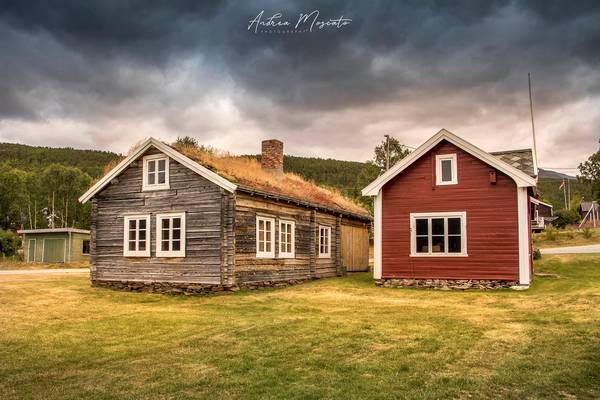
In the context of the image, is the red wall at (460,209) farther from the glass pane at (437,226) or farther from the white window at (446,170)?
the glass pane at (437,226)

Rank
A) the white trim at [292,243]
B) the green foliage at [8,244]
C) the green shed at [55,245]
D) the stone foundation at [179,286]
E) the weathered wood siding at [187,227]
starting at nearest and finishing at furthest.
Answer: the weathered wood siding at [187,227]
the stone foundation at [179,286]
the white trim at [292,243]
the green shed at [55,245]
the green foliage at [8,244]

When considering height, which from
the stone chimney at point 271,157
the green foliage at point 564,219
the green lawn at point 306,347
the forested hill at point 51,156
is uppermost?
the forested hill at point 51,156

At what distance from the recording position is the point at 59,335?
40.2 ft

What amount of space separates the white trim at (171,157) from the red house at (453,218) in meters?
6.17

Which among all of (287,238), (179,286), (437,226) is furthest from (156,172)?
(437,226)

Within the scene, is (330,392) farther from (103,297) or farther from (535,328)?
(103,297)

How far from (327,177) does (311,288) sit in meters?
72.4

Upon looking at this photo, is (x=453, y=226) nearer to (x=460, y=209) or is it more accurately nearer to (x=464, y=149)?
(x=460, y=209)

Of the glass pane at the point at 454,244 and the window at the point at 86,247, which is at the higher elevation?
the glass pane at the point at 454,244

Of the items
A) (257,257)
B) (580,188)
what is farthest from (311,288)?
(580,188)

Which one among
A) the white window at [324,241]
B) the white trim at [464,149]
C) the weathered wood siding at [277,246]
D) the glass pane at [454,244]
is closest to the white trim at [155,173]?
the weathered wood siding at [277,246]

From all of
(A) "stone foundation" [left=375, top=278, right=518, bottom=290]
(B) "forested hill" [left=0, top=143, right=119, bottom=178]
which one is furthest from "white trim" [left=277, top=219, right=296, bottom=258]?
(B) "forested hill" [left=0, top=143, right=119, bottom=178]

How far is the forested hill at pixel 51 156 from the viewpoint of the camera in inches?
4320

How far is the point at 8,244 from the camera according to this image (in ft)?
163
